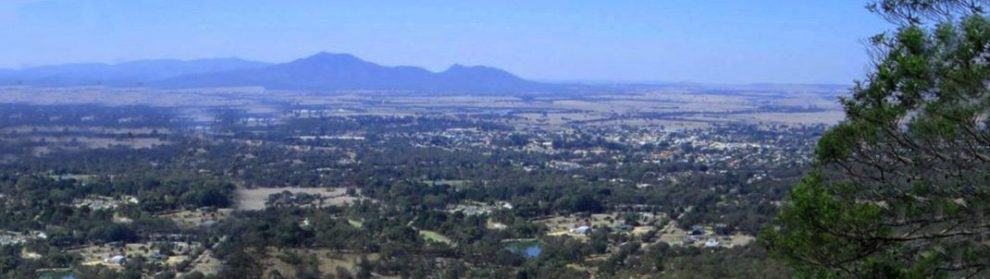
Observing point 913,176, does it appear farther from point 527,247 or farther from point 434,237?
Answer: point 434,237

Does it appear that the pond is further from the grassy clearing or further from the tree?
the tree

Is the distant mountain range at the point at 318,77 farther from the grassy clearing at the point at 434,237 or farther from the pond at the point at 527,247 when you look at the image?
the pond at the point at 527,247

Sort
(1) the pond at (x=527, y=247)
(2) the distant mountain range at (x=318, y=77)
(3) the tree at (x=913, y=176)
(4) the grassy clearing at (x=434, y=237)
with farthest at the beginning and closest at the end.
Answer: (2) the distant mountain range at (x=318, y=77) < (4) the grassy clearing at (x=434, y=237) < (1) the pond at (x=527, y=247) < (3) the tree at (x=913, y=176)

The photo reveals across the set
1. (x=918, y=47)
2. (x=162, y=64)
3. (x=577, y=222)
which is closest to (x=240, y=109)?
(x=577, y=222)

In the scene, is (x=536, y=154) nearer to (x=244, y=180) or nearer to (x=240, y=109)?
(x=244, y=180)

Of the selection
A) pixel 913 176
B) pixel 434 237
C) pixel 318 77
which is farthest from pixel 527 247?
pixel 318 77

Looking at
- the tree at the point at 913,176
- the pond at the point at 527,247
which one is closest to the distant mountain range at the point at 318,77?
the pond at the point at 527,247
